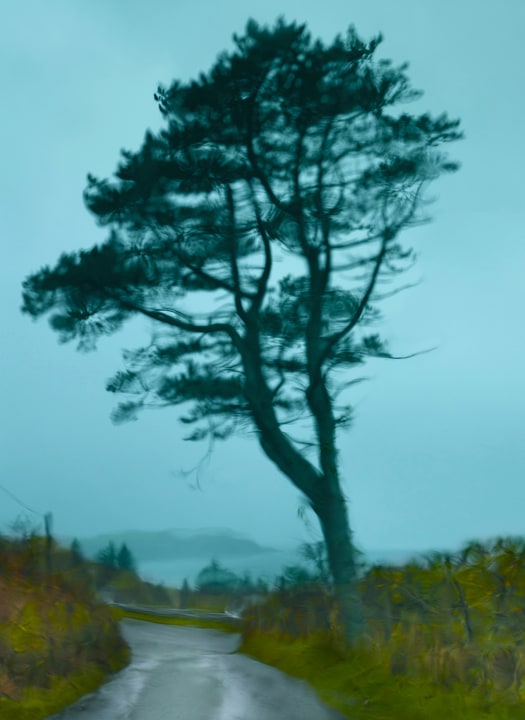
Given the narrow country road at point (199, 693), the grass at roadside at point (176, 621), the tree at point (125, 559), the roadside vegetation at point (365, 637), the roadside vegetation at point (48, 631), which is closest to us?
the roadside vegetation at point (365, 637)

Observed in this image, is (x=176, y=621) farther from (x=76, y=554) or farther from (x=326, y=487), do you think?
(x=326, y=487)

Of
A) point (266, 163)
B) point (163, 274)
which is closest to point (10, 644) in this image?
point (163, 274)

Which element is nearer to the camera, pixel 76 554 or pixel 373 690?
pixel 373 690

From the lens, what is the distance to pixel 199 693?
13.8m

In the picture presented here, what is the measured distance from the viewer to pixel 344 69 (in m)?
18.4

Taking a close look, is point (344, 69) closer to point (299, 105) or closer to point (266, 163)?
point (299, 105)

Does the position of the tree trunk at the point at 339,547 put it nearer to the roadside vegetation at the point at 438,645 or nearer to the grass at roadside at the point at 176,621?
the roadside vegetation at the point at 438,645

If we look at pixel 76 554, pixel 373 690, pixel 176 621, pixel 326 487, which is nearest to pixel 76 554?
pixel 76 554

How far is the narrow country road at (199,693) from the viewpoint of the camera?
Answer: 12.1 metres

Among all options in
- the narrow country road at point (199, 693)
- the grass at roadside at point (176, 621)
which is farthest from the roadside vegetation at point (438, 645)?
the grass at roadside at point (176, 621)

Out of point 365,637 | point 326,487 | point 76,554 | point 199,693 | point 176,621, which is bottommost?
point 199,693

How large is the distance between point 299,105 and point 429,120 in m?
2.61

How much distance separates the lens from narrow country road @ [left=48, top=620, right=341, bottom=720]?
12.1 m

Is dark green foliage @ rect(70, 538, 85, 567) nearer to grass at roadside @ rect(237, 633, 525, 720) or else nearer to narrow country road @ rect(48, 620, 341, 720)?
narrow country road @ rect(48, 620, 341, 720)
